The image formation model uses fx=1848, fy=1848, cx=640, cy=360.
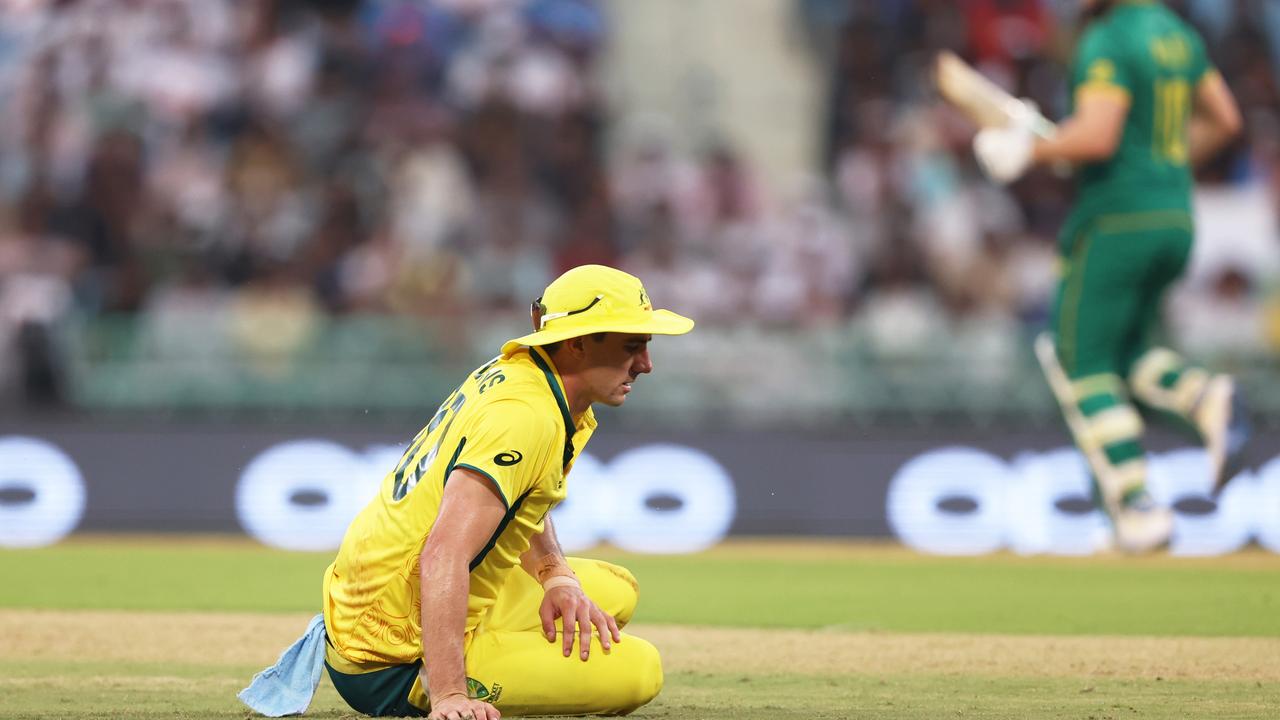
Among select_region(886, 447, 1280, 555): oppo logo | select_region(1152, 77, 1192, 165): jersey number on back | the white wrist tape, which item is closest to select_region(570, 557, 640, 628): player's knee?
the white wrist tape

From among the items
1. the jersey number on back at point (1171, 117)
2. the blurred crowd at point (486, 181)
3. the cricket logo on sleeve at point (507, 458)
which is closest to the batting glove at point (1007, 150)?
the jersey number on back at point (1171, 117)

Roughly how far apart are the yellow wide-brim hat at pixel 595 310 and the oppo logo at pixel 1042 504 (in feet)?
27.6

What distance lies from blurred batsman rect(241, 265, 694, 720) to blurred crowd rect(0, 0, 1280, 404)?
7762 mm

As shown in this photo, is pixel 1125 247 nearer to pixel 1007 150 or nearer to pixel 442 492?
pixel 1007 150

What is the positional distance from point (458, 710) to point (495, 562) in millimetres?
528

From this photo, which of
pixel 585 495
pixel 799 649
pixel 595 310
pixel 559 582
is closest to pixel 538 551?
pixel 559 582

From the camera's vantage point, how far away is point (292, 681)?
522 cm

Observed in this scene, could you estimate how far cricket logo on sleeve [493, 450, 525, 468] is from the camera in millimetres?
4707

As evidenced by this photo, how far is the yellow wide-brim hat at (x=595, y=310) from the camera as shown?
484 cm

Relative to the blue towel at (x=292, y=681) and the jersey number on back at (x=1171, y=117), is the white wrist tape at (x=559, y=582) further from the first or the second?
the jersey number on back at (x=1171, y=117)

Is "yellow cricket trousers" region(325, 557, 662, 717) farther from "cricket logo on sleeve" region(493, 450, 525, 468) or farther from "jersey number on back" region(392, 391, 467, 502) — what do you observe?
"cricket logo on sleeve" region(493, 450, 525, 468)

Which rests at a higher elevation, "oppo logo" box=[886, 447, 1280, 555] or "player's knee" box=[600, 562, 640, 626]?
"oppo logo" box=[886, 447, 1280, 555]

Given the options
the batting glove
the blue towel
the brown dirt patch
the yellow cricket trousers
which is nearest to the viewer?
the yellow cricket trousers

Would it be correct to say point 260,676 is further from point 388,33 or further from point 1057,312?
point 388,33
